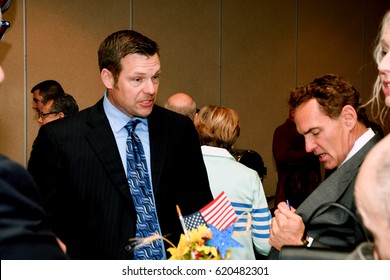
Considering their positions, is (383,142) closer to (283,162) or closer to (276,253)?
(276,253)

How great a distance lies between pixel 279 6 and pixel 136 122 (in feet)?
16.2

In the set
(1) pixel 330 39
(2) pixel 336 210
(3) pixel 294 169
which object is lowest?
(3) pixel 294 169

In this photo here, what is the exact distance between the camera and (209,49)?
5.85 m

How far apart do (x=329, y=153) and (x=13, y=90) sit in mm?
3268

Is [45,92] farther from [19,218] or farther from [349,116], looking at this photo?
[19,218]

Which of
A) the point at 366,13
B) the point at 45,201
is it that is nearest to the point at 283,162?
the point at 45,201

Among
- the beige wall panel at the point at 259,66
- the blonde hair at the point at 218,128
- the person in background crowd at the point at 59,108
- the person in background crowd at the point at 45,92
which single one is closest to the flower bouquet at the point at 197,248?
the blonde hair at the point at 218,128

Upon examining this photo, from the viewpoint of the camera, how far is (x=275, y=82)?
6.57 m

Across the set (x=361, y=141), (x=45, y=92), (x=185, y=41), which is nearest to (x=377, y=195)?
(x=361, y=141)

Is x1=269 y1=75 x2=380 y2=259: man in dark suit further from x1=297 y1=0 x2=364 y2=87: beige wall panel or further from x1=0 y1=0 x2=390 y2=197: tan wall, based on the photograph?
x1=297 y1=0 x2=364 y2=87: beige wall panel

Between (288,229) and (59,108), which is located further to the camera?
(59,108)

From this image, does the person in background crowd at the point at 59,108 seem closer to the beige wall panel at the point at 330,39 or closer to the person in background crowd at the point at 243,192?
the person in background crowd at the point at 243,192

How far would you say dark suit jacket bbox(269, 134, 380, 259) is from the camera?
154cm
